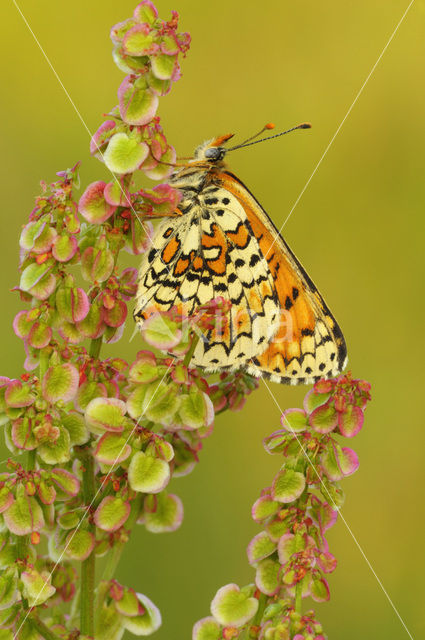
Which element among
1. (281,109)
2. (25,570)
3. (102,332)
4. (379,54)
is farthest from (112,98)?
(25,570)

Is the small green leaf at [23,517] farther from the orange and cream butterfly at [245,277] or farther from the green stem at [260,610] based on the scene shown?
the orange and cream butterfly at [245,277]

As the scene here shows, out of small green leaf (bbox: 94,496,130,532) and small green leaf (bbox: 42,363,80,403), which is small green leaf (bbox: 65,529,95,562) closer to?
small green leaf (bbox: 94,496,130,532)

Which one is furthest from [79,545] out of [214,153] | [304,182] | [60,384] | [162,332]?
[304,182]

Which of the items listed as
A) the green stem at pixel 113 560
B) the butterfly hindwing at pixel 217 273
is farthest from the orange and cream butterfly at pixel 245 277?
the green stem at pixel 113 560

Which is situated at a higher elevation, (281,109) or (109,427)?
(109,427)

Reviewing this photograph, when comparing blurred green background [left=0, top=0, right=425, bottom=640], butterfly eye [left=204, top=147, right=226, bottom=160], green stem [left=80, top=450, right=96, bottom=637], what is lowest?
blurred green background [left=0, top=0, right=425, bottom=640]

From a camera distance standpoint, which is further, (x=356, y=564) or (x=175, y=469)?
(x=356, y=564)

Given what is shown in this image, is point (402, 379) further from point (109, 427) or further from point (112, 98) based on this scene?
point (109, 427)

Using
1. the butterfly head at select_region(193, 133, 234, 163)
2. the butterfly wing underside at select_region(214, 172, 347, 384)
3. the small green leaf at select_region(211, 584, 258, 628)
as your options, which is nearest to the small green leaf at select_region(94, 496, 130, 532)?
the small green leaf at select_region(211, 584, 258, 628)
